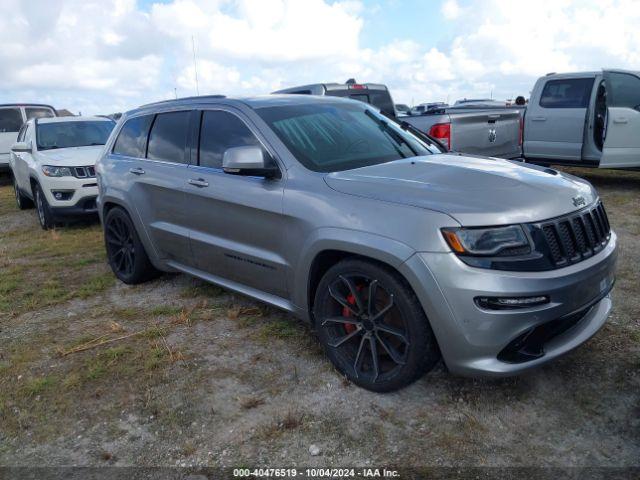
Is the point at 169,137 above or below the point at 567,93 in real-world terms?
below

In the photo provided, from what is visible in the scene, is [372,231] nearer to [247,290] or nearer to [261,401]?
[261,401]

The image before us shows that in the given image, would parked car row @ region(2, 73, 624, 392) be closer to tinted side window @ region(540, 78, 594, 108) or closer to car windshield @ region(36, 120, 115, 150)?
car windshield @ region(36, 120, 115, 150)

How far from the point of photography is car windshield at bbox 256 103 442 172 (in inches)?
140

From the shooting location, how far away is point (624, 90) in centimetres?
837

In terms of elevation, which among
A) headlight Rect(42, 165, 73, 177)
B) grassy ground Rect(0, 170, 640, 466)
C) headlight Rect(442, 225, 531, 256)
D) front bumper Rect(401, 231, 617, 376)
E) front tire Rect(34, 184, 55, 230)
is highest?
headlight Rect(442, 225, 531, 256)

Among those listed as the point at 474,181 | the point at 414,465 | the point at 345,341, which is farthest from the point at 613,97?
the point at 414,465

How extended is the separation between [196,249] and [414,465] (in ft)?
7.71

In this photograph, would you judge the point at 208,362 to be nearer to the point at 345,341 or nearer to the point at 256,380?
the point at 256,380

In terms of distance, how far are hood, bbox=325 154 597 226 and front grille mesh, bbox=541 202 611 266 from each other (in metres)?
0.06

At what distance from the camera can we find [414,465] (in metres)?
2.56

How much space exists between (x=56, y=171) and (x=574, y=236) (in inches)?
283

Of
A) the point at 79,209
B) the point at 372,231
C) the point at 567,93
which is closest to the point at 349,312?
the point at 372,231

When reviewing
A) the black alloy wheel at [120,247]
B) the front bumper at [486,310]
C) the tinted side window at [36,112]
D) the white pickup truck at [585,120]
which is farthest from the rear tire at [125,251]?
the tinted side window at [36,112]

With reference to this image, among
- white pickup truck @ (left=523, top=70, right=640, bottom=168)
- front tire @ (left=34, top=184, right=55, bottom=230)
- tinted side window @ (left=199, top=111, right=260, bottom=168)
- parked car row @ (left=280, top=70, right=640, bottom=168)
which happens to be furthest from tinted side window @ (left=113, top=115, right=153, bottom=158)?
white pickup truck @ (left=523, top=70, right=640, bottom=168)
